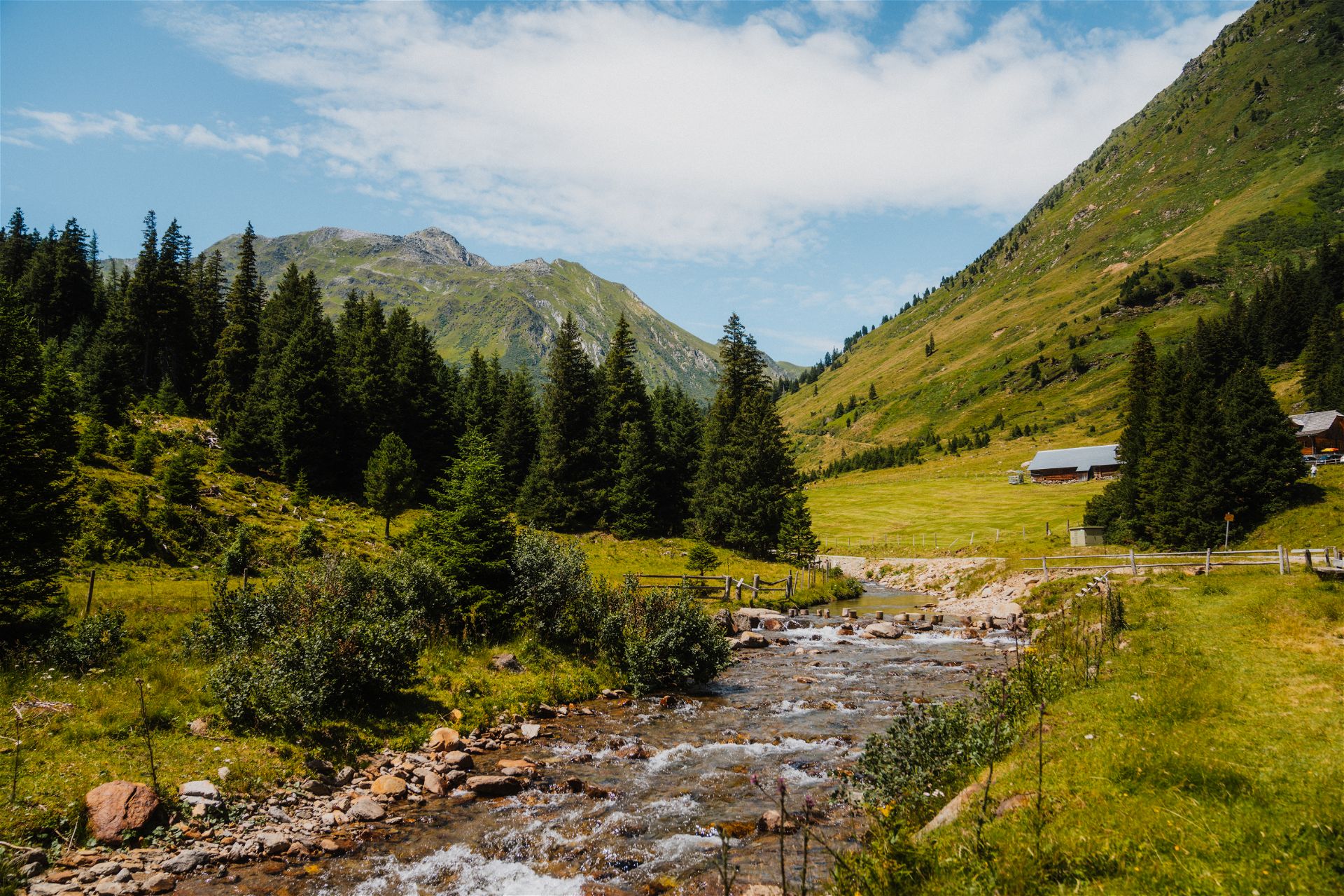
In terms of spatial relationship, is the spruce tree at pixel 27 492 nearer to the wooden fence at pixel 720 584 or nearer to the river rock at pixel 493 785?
the river rock at pixel 493 785

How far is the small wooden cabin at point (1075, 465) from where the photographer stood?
375ft

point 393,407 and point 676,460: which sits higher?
point 393,407

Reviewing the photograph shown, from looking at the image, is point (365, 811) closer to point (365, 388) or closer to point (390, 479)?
point (390, 479)

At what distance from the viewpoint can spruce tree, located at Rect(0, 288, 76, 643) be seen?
15.6 meters

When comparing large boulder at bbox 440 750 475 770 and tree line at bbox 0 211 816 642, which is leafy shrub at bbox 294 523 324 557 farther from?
large boulder at bbox 440 750 475 770

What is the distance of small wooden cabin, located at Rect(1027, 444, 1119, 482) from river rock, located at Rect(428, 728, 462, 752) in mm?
123313

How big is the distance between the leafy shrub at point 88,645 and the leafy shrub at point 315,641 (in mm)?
1743

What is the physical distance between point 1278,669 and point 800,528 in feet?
135

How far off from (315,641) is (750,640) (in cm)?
2075

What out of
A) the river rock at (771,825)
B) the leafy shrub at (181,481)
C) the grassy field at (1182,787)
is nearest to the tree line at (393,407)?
the leafy shrub at (181,481)

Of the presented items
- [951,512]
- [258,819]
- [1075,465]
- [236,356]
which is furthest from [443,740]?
[1075,465]

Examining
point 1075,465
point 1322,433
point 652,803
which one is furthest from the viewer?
point 1075,465

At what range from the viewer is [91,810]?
10.3 meters

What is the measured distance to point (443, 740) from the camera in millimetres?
15891
